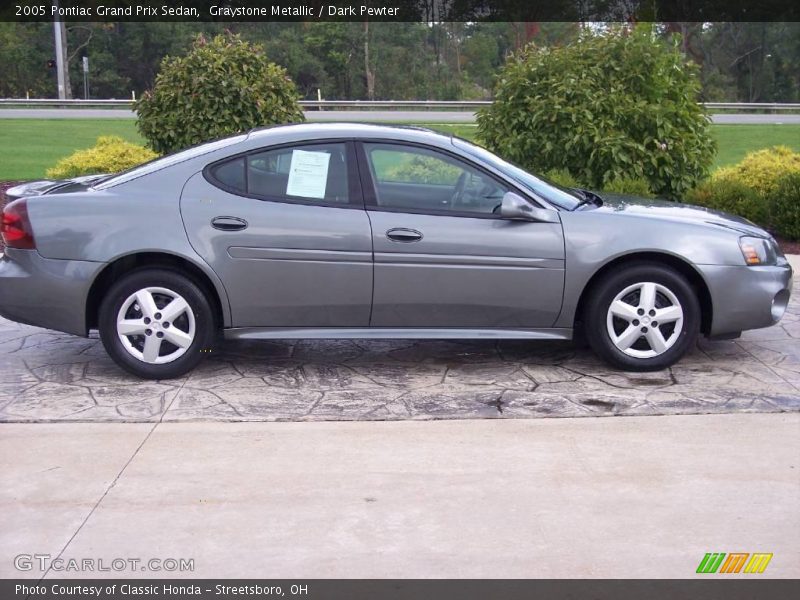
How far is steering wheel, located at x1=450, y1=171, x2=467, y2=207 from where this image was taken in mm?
6426

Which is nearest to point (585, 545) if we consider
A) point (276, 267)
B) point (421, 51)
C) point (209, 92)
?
point (276, 267)

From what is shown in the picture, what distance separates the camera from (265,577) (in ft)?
12.8

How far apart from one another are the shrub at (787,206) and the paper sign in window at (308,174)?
6346 millimetres

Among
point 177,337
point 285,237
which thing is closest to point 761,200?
point 285,237

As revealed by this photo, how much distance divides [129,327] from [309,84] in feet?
125

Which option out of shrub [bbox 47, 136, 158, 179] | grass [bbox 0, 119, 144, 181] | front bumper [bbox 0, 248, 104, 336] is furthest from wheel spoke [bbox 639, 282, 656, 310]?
grass [bbox 0, 119, 144, 181]

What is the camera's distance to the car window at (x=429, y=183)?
21.0ft

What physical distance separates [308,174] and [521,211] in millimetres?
1311

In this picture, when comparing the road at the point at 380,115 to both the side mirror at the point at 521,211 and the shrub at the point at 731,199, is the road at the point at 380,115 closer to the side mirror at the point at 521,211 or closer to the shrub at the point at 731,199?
the shrub at the point at 731,199

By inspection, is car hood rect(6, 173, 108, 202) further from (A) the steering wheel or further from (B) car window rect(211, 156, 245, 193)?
(A) the steering wheel

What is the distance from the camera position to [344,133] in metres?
6.49

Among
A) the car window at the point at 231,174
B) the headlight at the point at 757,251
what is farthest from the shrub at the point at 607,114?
the car window at the point at 231,174

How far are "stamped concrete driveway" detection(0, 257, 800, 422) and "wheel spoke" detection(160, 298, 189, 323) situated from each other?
419 millimetres

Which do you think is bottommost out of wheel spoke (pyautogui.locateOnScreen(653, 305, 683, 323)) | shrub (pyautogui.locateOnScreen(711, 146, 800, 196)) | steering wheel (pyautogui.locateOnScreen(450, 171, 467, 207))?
wheel spoke (pyautogui.locateOnScreen(653, 305, 683, 323))
